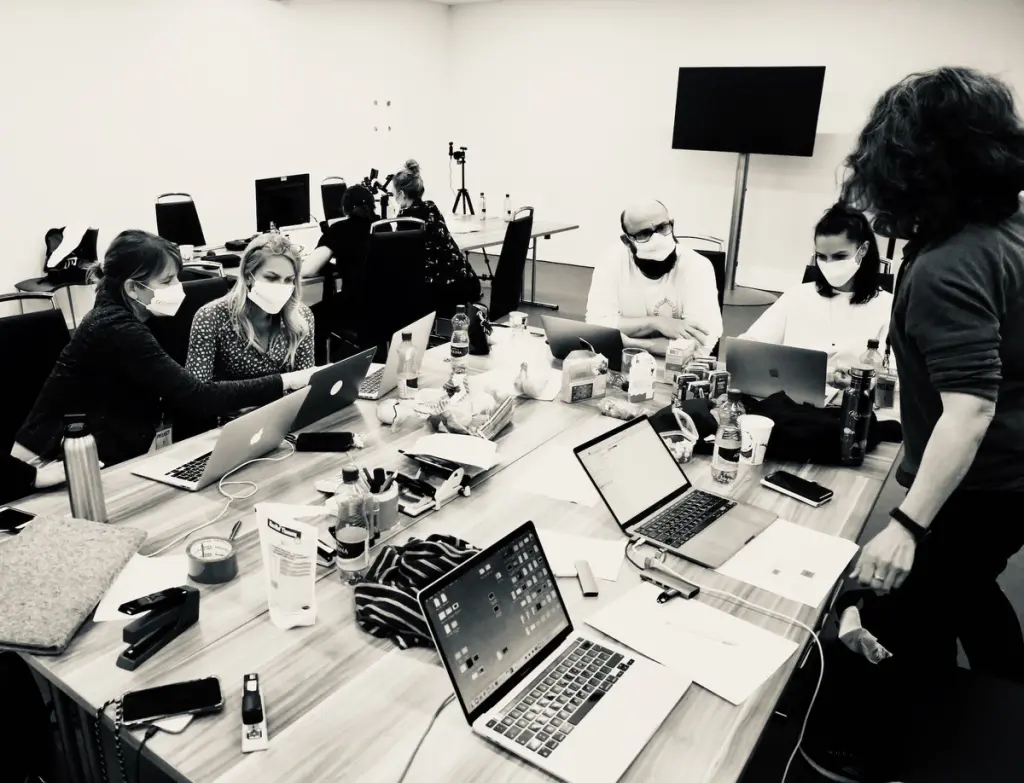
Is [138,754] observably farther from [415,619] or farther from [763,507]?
[763,507]

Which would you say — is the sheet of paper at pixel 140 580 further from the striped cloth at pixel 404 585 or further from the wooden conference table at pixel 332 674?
the striped cloth at pixel 404 585

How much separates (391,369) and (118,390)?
2.84 feet

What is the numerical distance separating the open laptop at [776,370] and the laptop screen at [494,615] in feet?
4.59

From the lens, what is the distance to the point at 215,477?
2010mm

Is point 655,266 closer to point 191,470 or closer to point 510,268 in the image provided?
point 510,268

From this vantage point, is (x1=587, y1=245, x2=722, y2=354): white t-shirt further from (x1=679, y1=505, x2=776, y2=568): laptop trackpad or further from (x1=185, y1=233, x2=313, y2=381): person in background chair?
(x1=679, y1=505, x2=776, y2=568): laptop trackpad

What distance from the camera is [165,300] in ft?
7.99

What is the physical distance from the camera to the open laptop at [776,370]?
2.46 metres

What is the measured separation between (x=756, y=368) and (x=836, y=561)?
0.95 metres

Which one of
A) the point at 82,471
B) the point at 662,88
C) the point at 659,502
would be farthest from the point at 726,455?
the point at 662,88

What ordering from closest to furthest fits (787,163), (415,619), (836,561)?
(415,619)
(836,561)
(787,163)

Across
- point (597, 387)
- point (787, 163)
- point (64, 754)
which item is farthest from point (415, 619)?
point (787, 163)

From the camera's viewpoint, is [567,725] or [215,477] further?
[215,477]

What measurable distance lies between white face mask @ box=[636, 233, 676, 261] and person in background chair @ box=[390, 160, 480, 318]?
1620 millimetres
